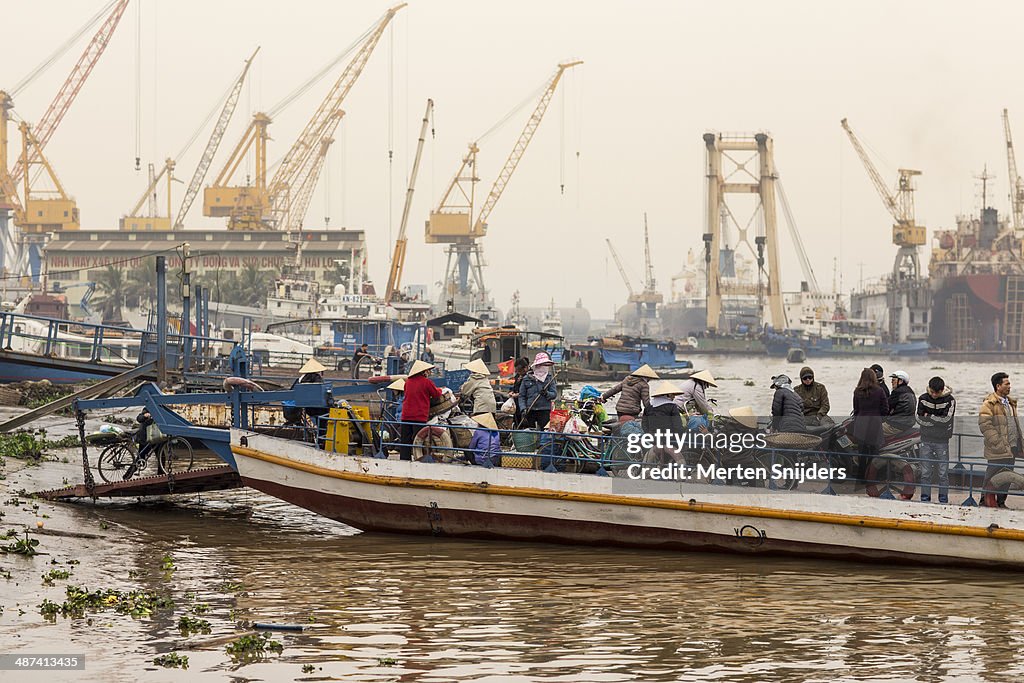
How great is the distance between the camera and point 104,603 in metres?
10.6

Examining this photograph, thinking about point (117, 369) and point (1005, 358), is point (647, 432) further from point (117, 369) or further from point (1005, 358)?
point (1005, 358)

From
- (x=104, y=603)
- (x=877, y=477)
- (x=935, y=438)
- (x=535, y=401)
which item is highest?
(x=535, y=401)

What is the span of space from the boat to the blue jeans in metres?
45.1

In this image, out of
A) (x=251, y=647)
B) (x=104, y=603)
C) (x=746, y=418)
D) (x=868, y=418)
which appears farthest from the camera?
(x=746, y=418)

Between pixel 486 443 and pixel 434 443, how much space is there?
0.67 meters

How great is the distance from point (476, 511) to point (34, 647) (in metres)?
5.33

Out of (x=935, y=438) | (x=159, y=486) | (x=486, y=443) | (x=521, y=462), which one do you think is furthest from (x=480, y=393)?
(x=935, y=438)

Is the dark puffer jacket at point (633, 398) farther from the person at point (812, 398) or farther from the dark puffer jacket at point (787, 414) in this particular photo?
the person at point (812, 398)

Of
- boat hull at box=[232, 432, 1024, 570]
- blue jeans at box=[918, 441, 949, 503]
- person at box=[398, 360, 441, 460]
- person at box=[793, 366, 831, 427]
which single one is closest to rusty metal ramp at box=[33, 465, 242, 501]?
boat hull at box=[232, 432, 1024, 570]

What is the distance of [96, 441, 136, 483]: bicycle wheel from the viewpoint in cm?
1716

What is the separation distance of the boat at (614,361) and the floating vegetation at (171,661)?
48463 mm

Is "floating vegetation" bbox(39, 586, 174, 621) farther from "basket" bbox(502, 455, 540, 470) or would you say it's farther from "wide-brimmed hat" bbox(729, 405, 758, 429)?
"wide-brimmed hat" bbox(729, 405, 758, 429)

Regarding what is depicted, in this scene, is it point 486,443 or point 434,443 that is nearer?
point 486,443

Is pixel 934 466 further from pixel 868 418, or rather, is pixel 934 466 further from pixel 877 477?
pixel 868 418
